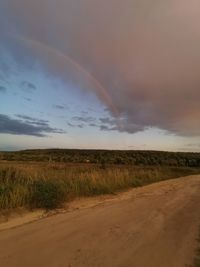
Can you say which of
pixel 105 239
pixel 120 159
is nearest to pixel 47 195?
pixel 105 239

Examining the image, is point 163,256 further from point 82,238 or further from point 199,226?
point 199,226

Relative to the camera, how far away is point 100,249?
600cm

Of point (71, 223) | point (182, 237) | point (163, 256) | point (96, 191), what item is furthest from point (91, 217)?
point (96, 191)

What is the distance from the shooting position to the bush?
10.3 metres

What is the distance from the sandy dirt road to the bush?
104 centimetres

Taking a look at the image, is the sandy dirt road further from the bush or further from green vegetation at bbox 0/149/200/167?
green vegetation at bbox 0/149/200/167

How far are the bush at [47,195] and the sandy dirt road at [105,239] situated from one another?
1.04 meters

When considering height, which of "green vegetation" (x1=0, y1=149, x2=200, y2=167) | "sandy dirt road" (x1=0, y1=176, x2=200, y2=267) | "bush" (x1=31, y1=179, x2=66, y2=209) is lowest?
"sandy dirt road" (x1=0, y1=176, x2=200, y2=267)

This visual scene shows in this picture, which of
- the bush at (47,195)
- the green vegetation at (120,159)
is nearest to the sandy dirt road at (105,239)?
the bush at (47,195)

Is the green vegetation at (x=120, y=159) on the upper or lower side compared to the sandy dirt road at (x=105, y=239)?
upper

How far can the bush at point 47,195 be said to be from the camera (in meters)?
10.3

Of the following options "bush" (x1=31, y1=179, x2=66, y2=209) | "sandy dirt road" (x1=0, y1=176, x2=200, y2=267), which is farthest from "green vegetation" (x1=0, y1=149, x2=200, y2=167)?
"sandy dirt road" (x1=0, y1=176, x2=200, y2=267)

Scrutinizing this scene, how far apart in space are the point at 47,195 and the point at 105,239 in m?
4.37

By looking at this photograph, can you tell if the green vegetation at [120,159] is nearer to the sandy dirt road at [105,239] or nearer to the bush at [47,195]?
the bush at [47,195]
